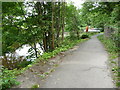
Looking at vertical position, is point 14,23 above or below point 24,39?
above

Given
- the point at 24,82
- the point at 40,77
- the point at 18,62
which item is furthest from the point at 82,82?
the point at 18,62

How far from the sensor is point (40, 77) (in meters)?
3.91

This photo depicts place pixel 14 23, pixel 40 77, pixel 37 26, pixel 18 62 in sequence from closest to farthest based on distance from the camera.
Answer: pixel 40 77, pixel 37 26, pixel 14 23, pixel 18 62

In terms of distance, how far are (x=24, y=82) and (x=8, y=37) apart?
5.53m

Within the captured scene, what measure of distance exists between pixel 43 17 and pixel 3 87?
584 cm

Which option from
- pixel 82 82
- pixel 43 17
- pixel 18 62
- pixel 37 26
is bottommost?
pixel 18 62

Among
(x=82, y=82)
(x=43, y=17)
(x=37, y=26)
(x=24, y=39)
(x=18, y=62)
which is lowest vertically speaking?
(x=18, y=62)

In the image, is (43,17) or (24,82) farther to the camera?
(43,17)

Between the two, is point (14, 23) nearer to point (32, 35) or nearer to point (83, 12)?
point (32, 35)

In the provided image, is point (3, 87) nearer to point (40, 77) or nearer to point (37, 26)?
point (40, 77)

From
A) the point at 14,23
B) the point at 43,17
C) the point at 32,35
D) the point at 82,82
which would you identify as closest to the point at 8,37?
the point at 14,23

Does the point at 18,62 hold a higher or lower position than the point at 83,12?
lower

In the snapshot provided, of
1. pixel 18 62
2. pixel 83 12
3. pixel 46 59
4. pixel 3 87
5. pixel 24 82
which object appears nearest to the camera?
pixel 3 87

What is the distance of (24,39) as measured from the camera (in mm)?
7824
